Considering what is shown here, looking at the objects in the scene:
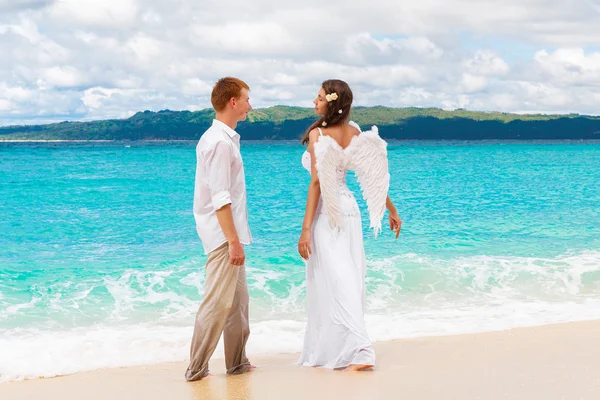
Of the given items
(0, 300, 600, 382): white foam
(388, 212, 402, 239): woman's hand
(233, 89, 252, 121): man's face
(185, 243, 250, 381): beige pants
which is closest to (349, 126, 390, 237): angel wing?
(388, 212, 402, 239): woman's hand

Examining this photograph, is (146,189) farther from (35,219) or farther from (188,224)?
(188,224)

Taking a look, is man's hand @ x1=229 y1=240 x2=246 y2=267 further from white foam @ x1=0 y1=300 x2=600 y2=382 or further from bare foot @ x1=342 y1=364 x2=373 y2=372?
white foam @ x1=0 y1=300 x2=600 y2=382

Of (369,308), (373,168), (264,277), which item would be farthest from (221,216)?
(264,277)

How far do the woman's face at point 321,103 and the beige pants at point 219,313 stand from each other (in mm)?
1142

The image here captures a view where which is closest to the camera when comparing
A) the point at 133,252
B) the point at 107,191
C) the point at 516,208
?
the point at 133,252

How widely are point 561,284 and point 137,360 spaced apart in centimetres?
594

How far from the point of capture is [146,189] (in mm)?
29516

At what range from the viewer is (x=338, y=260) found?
4.69 metres

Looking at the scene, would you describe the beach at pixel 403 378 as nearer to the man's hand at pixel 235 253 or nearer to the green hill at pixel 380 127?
the man's hand at pixel 235 253

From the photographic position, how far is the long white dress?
4.64 metres

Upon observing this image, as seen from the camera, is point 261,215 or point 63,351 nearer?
point 63,351

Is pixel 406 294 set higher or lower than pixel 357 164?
lower

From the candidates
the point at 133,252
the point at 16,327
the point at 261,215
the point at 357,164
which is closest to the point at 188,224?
the point at 261,215

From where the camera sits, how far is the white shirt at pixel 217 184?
4.15m
